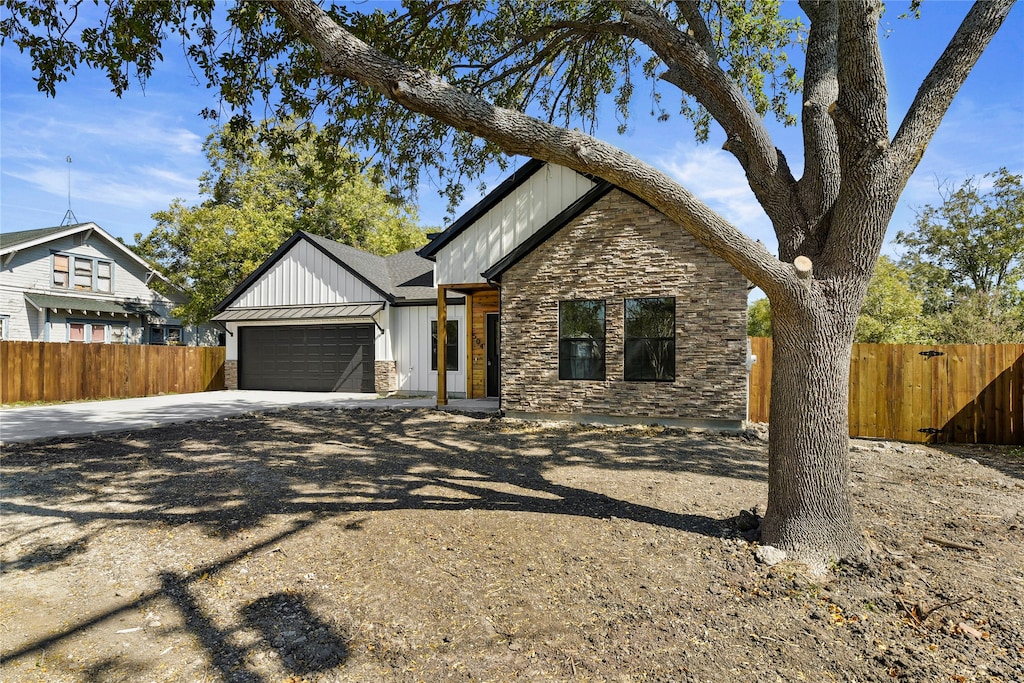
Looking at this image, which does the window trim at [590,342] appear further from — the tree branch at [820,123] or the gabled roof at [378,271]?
the tree branch at [820,123]

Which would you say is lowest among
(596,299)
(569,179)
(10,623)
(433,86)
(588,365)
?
(10,623)

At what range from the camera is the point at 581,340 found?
10.9m

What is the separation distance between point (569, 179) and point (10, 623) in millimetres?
11145

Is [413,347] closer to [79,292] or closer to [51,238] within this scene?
[79,292]

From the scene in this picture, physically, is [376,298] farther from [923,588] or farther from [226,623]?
[923,588]

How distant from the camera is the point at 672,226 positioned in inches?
401

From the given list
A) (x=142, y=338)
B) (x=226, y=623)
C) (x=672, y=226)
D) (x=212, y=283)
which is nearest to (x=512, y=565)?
(x=226, y=623)

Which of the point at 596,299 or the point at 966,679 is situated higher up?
the point at 596,299

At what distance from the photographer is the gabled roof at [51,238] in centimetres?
1958

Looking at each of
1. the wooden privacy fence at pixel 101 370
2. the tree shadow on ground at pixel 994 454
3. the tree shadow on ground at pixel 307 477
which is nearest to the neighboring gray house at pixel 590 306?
the tree shadow on ground at pixel 307 477

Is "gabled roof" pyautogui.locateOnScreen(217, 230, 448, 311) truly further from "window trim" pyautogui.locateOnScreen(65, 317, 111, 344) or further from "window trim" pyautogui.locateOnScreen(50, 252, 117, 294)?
"window trim" pyautogui.locateOnScreen(50, 252, 117, 294)

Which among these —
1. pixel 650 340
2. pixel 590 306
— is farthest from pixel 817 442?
pixel 590 306

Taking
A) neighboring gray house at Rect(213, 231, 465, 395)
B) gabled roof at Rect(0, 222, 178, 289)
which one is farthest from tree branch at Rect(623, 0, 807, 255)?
gabled roof at Rect(0, 222, 178, 289)

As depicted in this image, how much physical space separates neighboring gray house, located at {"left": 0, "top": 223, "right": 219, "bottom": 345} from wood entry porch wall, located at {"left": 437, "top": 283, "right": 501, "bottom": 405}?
17.2 metres
